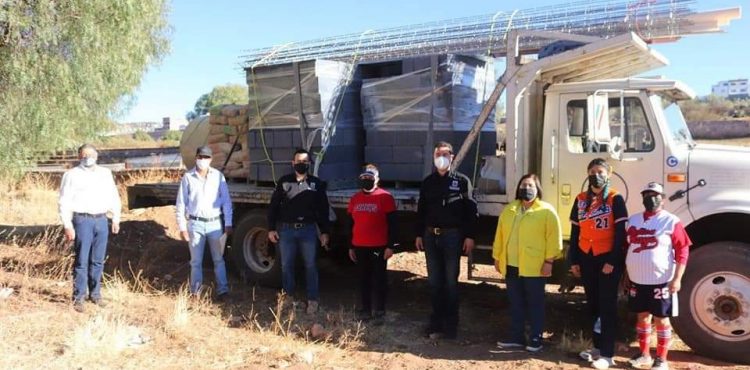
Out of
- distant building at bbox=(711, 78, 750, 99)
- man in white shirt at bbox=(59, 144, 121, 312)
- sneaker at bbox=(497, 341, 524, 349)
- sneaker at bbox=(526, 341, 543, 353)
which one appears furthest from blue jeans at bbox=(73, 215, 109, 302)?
distant building at bbox=(711, 78, 750, 99)

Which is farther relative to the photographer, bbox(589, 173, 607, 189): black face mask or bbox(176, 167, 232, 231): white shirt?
bbox(176, 167, 232, 231): white shirt

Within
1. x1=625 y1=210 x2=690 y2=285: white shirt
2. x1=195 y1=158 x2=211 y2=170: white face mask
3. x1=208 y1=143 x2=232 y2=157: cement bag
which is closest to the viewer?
x1=625 y1=210 x2=690 y2=285: white shirt

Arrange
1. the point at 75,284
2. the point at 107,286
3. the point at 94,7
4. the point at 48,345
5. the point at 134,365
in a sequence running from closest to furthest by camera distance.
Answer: the point at 134,365 < the point at 48,345 < the point at 75,284 < the point at 107,286 < the point at 94,7

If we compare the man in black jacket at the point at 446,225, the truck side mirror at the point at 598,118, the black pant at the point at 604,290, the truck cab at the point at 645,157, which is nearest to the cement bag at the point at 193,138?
the man in black jacket at the point at 446,225

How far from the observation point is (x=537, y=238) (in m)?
5.34

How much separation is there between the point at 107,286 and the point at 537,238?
182 inches

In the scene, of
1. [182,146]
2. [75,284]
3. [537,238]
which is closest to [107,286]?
[75,284]

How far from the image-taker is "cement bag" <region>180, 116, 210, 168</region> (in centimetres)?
909

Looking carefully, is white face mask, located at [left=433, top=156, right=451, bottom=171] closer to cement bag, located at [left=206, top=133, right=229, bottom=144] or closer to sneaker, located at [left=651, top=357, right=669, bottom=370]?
sneaker, located at [left=651, top=357, right=669, bottom=370]

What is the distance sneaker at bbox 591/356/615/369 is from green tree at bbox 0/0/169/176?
8.71 m

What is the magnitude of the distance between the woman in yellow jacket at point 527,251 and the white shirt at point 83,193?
3954mm

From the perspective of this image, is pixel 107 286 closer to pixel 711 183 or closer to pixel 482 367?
pixel 482 367

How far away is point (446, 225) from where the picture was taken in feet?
18.9

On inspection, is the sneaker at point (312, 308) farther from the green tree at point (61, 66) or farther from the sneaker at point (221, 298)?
the green tree at point (61, 66)
